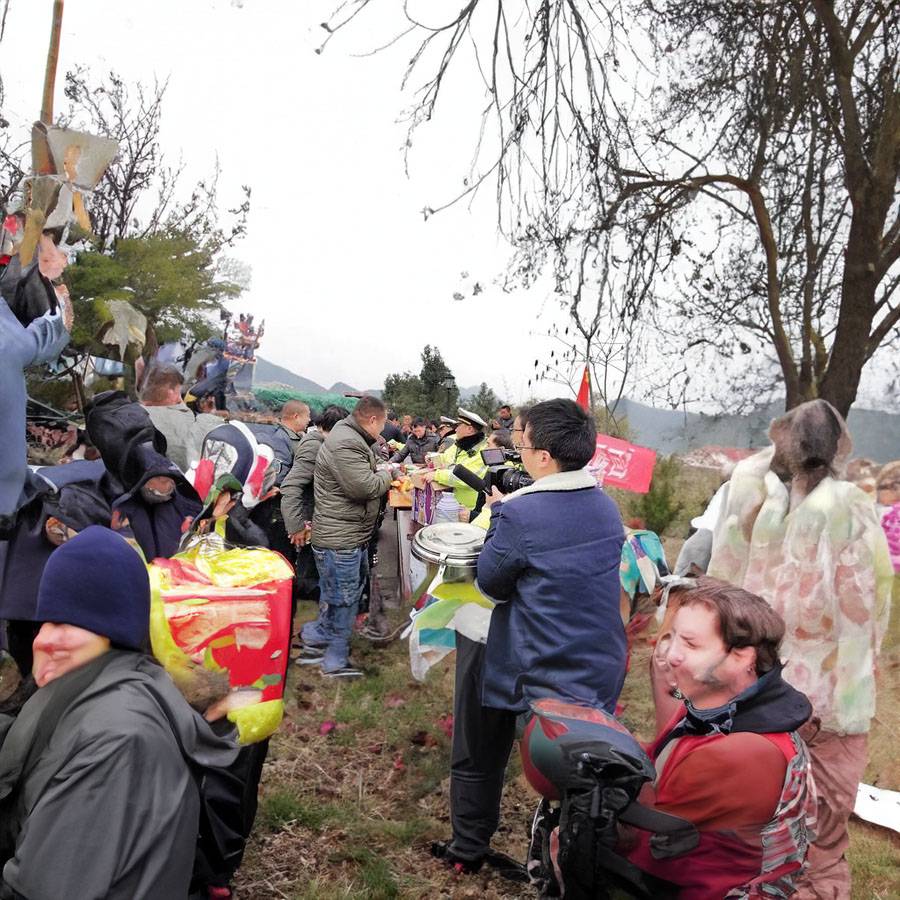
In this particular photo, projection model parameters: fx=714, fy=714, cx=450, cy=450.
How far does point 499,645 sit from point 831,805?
1424 mm

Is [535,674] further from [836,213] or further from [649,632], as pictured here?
[836,213]

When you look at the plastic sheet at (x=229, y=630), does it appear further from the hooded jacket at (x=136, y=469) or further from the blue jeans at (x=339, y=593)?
the blue jeans at (x=339, y=593)

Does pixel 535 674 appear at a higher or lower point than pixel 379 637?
higher

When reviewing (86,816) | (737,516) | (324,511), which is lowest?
(324,511)

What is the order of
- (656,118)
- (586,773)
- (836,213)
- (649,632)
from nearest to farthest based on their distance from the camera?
(586,773)
(649,632)
(656,118)
(836,213)

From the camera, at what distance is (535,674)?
2576 millimetres

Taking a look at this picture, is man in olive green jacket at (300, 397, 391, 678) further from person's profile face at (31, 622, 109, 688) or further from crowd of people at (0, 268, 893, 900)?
person's profile face at (31, 622, 109, 688)

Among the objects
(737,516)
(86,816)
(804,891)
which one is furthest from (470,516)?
(86,816)

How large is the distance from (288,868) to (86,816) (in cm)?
215

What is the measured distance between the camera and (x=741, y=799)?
1.60m

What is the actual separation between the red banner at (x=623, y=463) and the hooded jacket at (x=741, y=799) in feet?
13.8

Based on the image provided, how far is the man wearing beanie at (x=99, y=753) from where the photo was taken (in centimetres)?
124

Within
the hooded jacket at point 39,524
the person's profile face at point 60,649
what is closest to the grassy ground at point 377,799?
the hooded jacket at point 39,524

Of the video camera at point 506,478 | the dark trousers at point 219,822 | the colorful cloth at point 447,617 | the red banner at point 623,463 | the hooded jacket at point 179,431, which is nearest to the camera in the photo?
the dark trousers at point 219,822
